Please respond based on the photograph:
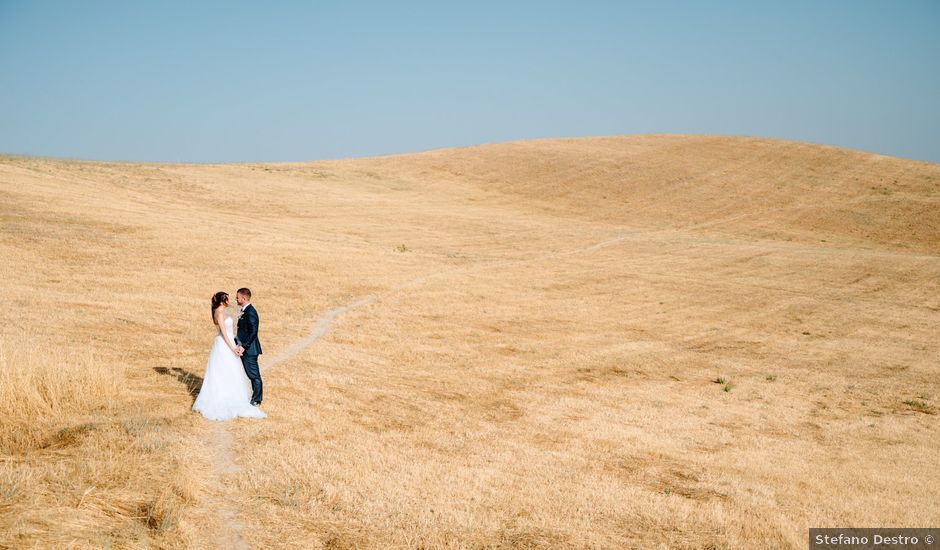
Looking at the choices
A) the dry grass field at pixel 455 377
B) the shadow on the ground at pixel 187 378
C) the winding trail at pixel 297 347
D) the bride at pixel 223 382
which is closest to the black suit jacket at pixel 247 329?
the bride at pixel 223 382

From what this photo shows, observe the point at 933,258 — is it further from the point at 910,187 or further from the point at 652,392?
the point at 652,392

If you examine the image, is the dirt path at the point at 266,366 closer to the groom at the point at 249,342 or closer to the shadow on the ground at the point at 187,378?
the groom at the point at 249,342

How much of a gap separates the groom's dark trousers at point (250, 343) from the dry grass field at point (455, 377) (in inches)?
23.6

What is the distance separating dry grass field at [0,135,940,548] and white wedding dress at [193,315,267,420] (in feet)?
1.06

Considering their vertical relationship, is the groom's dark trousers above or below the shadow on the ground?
above

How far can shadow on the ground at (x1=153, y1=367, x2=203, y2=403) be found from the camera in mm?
14099

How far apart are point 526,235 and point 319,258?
19.6m

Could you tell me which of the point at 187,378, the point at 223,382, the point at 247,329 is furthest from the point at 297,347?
the point at 223,382

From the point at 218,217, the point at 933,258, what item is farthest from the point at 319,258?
the point at 933,258

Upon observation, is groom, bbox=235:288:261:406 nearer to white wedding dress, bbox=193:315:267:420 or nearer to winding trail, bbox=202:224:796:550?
white wedding dress, bbox=193:315:267:420

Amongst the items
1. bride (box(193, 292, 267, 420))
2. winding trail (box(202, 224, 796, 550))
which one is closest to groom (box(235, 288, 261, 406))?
bride (box(193, 292, 267, 420))

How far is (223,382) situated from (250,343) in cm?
95

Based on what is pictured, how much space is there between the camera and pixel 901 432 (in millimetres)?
16406

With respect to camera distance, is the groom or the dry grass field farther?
the groom
